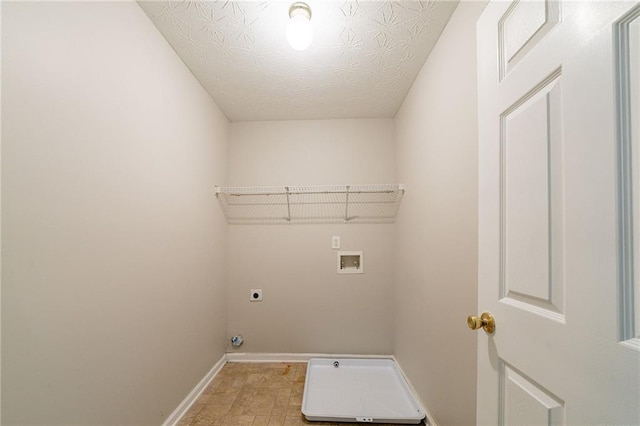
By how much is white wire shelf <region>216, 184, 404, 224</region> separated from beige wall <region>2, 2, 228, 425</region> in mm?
744

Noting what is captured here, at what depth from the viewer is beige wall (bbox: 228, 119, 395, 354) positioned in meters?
→ 2.38

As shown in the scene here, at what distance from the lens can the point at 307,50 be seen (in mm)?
1532

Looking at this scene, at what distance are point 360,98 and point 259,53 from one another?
3.00ft

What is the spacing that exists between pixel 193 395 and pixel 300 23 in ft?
8.10

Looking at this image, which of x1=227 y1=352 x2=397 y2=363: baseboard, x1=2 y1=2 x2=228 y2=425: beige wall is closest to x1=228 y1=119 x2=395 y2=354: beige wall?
x1=227 y1=352 x2=397 y2=363: baseboard

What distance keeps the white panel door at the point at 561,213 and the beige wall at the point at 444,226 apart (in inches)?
14.9

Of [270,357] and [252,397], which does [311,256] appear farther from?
[252,397]

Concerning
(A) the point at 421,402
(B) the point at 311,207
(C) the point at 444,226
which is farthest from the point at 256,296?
(C) the point at 444,226

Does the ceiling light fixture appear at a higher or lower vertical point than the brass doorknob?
higher

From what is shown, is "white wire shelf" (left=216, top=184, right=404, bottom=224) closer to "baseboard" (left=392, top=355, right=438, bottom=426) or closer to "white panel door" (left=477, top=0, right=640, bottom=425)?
"baseboard" (left=392, top=355, right=438, bottom=426)

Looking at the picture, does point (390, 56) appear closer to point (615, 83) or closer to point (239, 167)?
point (615, 83)

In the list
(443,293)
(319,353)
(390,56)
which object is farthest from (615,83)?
(319,353)

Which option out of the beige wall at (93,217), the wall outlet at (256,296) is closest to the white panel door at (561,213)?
the beige wall at (93,217)

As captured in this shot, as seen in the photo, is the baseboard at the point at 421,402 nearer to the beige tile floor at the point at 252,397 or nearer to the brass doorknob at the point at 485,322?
the beige tile floor at the point at 252,397
